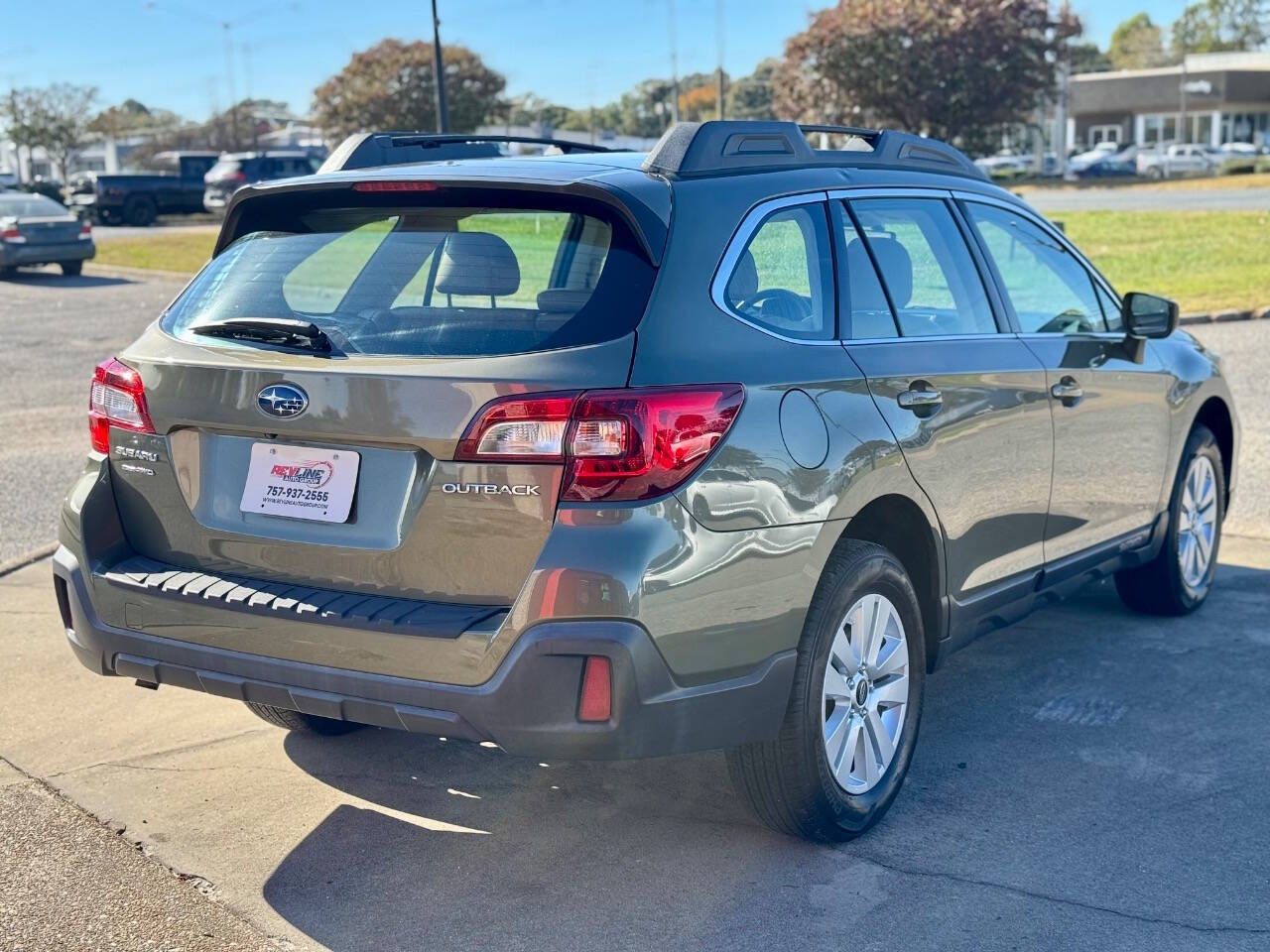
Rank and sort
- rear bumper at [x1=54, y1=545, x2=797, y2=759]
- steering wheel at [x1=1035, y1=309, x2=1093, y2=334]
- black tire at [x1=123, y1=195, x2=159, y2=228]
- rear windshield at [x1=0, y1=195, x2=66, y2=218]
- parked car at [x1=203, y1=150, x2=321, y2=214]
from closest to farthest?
1. rear bumper at [x1=54, y1=545, x2=797, y2=759]
2. steering wheel at [x1=1035, y1=309, x2=1093, y2=334]
3. rear windshield at [x1=0, y1=195, x2=66, y2=218]
4. parked car at [x1=203, y1=150, x2=321, y2=214]
5. black tire at [x1=123, y1=195, x2=159, y2=228]

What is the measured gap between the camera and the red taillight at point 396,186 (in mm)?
3750

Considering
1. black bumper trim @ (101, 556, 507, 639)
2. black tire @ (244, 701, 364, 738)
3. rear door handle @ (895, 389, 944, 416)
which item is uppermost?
rear door handle @ (895, 389, 944, 416)

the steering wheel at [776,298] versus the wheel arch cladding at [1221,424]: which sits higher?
the steering wheel at [776,298]

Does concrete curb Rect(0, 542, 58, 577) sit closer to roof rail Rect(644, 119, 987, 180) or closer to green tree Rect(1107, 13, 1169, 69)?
roof rail Rect(644, 119, 987, 180)

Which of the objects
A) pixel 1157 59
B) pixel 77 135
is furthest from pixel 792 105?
pixel 1157 59

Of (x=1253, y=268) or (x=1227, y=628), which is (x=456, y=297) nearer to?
(x=1227, y=628)

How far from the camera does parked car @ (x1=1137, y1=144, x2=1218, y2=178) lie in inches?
2327

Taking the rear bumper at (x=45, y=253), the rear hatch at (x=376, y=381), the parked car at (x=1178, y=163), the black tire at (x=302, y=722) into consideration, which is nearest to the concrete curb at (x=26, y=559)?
the black tire at (x=302, y=722)

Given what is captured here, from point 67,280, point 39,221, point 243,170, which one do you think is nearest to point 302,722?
point 67,280

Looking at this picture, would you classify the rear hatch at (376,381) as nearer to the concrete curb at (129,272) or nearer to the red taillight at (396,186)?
the red taillight at (396,186)

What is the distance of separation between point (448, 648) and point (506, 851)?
86cm

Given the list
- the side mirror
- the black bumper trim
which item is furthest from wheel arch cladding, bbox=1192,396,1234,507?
the black bumper trim

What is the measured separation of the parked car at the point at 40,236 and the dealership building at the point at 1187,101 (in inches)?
2754

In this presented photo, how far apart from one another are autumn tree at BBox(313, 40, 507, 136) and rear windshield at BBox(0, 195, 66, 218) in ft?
122
